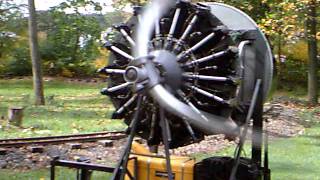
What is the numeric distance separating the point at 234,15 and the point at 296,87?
1079 inches

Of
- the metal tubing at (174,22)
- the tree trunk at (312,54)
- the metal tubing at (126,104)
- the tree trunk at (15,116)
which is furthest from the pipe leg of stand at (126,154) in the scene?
the tree trunk at (312,54)

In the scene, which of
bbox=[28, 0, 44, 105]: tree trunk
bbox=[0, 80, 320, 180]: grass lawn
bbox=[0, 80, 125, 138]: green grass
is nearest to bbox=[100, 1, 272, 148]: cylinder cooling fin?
bbox=[0, 80, 320, 180]: grass lawn

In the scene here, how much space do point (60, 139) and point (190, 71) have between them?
7645 mm

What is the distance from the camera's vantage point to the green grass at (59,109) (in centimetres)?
1667

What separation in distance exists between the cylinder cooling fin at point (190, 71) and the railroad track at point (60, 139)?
631 centimetres

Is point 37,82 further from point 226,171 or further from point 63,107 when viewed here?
point 226,171

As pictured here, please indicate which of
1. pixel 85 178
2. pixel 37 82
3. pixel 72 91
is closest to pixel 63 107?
pixel 37 82

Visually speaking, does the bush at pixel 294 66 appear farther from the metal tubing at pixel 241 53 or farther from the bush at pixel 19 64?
the metal tubing at pixel 241 53

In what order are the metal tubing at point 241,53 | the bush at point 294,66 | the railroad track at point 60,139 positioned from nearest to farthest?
the metal tubing at point 241,53 → the railroad track at point 60,139 → the bush at point 294,66

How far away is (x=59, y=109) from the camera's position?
21.6m

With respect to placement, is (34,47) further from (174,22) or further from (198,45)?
(198,45)

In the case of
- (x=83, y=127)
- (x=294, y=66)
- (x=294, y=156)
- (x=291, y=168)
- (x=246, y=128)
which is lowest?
(x=294, y=66)

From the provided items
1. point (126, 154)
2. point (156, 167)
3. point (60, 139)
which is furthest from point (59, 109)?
point (126, 154)

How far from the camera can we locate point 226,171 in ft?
26.1
